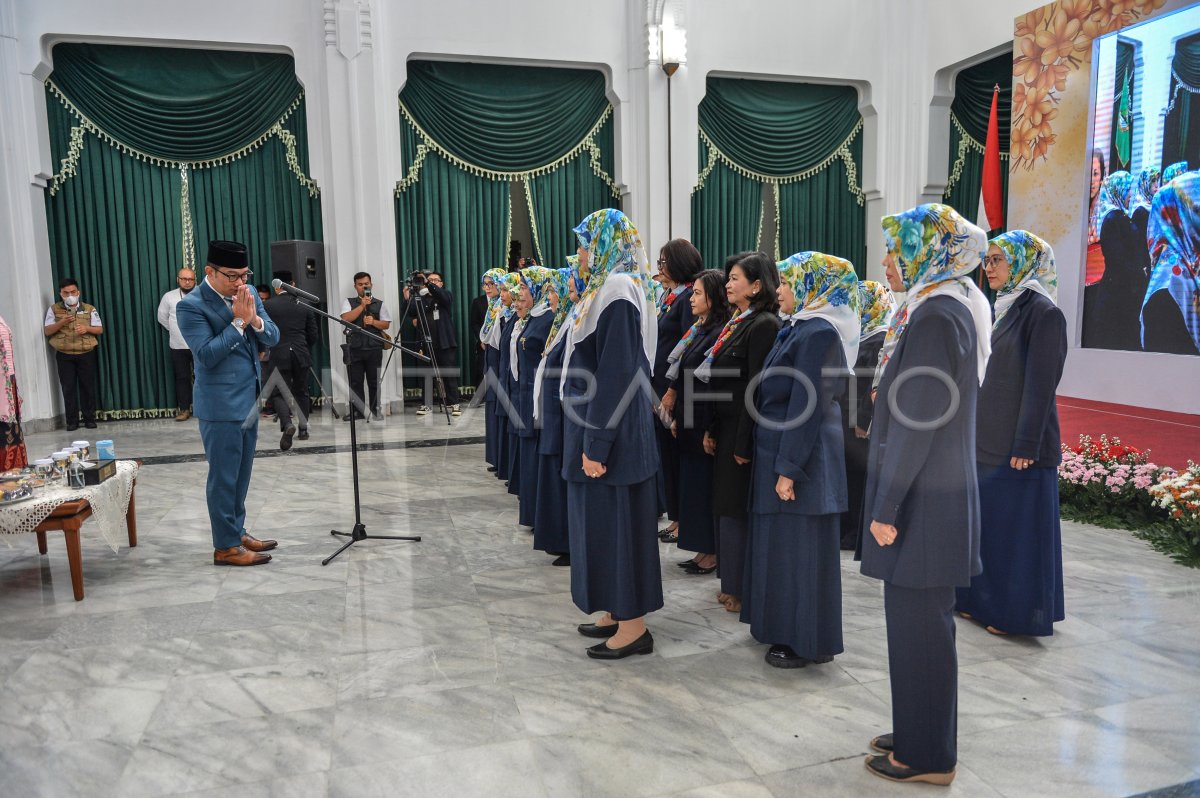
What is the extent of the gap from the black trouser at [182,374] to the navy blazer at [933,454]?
23.5ft

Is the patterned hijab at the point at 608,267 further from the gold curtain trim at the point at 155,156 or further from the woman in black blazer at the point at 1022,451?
the gold curtain trim at the point at 155,156

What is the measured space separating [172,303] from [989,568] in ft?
23.0

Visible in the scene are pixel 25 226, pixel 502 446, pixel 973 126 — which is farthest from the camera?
pixel 973 126

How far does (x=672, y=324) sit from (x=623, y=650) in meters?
1.49

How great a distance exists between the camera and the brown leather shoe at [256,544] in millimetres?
3707

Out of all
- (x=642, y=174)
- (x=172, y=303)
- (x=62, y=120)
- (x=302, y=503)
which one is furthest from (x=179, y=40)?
(x=302, y=503)

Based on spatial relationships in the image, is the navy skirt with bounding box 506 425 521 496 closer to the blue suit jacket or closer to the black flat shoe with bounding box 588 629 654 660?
the blue suit jacket

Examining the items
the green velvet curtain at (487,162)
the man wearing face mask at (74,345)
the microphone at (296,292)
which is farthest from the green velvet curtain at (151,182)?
the microphone at (296,292)

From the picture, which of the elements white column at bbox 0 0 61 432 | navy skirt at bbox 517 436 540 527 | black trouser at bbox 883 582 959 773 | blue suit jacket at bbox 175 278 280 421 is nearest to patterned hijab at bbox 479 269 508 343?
navy skirt at bbox 517 436 540 527

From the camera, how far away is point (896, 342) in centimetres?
198

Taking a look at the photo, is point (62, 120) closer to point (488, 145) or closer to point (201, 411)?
point (488, 145)

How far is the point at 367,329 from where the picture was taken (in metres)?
7.18

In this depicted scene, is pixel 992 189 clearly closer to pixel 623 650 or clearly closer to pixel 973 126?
pixel 973 126

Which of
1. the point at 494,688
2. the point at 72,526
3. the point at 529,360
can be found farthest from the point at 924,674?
the point at 72,526
